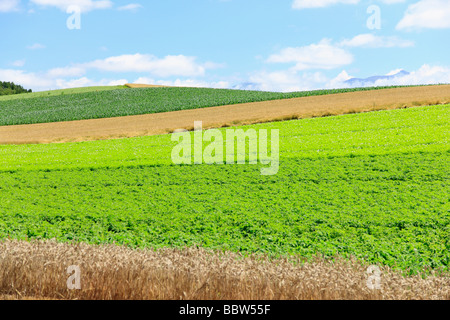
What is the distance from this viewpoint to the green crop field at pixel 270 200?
410 inches

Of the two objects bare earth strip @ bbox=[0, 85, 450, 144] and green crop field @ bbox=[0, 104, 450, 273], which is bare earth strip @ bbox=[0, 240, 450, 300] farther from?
bare earth strip @ bbox=[0, 85, 450, 144]

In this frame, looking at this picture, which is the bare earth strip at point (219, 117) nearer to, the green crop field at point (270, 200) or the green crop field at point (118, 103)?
the green crop field at point (118, 103)

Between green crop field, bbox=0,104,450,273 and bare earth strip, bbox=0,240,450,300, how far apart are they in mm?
2296

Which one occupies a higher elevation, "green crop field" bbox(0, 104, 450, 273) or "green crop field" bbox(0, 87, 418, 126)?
"green crop field" bbox(0, 87, 418, 126)

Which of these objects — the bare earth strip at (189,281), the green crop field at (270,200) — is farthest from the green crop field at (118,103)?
the bare earth strip at (189,281)

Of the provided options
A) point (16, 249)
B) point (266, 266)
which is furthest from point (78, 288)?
point (266, 266)

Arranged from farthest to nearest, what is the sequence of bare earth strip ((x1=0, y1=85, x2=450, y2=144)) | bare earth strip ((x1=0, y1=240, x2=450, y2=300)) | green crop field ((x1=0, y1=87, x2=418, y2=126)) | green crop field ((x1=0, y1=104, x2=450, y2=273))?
green crop field ((x1=0, y1=87, x2=418, y2=126)) → bare earth strip ((x1=0, y1=85, x2=450, y2=144)) → green crop field ((x1=0, y1=104, x2=450, y2=273)) → bare earth strip ((x1=0, y1=240, x2=450, y2=300))

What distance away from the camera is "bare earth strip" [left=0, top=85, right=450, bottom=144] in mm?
33438

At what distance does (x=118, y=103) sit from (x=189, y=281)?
56.7 meters

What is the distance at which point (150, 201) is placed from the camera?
47.6ft

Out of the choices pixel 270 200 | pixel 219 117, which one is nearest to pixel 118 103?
pixel 219 117

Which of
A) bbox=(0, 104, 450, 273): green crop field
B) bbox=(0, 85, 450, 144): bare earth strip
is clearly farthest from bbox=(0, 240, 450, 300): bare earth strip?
bbox=(0, 85, 450, 144): bare earth strip

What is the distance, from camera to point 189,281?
→ 6.52 metres

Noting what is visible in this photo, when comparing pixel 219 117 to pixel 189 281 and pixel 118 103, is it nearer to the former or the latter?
pixel 118 103
